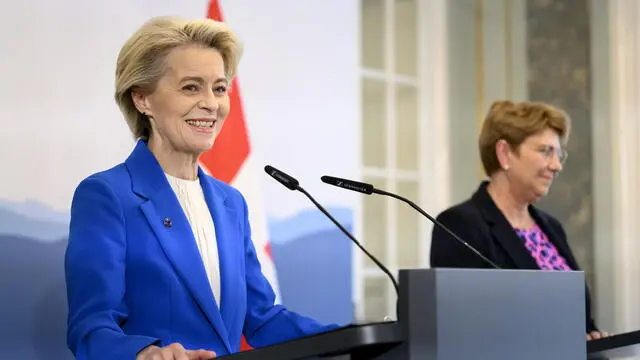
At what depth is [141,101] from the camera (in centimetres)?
261

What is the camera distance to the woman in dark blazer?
3.60m

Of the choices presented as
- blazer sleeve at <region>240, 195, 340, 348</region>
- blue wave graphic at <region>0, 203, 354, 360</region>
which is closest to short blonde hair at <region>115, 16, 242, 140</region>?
blazer sleeve at <region>240, 195, 340, 348</region>

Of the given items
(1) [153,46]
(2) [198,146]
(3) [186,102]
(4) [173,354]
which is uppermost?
(1) [153,46]

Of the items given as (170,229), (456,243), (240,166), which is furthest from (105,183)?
(456,243)

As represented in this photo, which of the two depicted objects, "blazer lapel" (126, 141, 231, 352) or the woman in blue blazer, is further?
"blazer lapel" (126, 141, 231, 352)

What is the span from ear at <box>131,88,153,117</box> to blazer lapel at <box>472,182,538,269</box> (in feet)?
4.78

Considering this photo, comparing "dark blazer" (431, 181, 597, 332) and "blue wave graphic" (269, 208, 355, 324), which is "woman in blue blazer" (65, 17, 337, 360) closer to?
"dark blazer" (431, 181, 597, 332)

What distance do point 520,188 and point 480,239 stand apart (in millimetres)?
337

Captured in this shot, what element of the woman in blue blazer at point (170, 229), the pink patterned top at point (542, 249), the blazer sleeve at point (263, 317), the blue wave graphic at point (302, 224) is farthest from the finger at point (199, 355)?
the pink patterned top at point (542, 249)

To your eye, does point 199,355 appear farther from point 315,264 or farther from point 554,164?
point 554,164

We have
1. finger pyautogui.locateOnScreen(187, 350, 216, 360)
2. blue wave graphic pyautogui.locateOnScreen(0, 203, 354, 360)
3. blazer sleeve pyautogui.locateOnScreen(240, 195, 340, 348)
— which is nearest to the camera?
finger pyautogui.locateOnScreen(187, 350, 216, 360)

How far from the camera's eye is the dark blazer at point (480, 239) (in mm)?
3434

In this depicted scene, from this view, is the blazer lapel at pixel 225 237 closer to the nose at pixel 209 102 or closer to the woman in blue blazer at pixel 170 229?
the woman in blue blazer at pixel 170 229

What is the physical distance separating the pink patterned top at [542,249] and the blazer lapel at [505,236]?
84 mm
